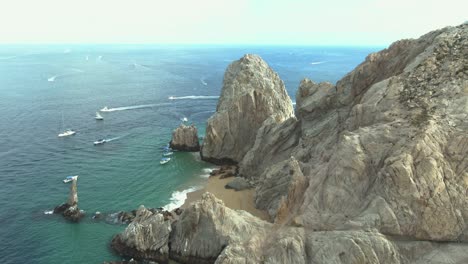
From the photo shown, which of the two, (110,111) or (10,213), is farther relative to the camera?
(110,111)

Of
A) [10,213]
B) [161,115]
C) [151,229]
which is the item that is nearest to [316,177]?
[151,229]

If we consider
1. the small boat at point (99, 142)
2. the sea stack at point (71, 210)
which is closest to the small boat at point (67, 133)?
the small boat at point (99, 142)

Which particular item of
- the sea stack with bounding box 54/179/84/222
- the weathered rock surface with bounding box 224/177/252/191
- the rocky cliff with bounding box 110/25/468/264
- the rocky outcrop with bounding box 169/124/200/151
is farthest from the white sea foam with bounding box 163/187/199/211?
the rocky outcrop with bounding box 169/124/200/151

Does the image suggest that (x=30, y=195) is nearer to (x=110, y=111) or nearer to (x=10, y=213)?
(x=10, y=213)

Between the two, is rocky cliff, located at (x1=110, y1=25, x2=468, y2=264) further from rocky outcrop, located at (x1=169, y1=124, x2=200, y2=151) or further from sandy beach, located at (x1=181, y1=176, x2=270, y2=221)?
rocky outcrop, located at (x1=169, y1=124, x2=200, y2=151)

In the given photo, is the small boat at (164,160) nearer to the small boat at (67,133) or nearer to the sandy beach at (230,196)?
the sandy beach at (230,196)

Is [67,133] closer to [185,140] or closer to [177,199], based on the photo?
[185,140]

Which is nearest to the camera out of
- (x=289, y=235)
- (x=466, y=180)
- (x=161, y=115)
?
(x=466, y=180)

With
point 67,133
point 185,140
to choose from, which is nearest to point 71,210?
point 185,140
